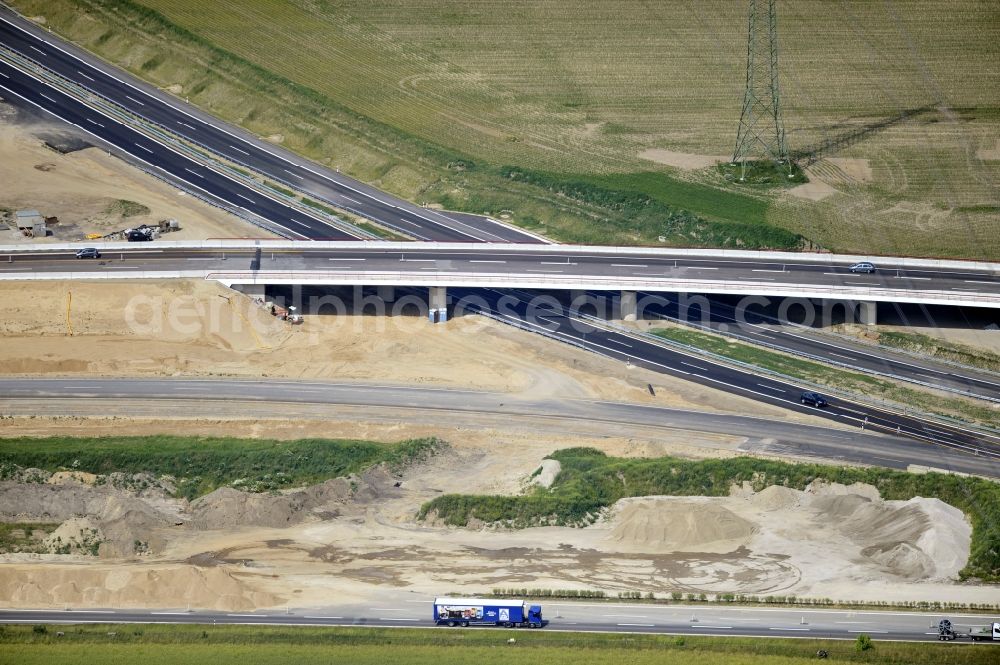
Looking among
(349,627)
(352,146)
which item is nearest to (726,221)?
(352,146)

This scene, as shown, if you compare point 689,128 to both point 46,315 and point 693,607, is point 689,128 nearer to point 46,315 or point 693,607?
point 46,315

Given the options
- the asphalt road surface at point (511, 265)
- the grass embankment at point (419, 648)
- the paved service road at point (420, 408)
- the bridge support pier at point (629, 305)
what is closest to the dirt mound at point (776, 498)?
the paved service road at point (420, 408)

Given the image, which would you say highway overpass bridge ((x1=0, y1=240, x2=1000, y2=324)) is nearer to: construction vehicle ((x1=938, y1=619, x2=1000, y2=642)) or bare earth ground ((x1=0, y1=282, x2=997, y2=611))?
bare earth ground ((x1=0, y1=282, x2=997, y2=611))

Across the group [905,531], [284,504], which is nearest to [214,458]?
[284,504]

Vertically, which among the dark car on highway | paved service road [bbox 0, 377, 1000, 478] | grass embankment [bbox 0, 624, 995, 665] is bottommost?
grass embankment [bbox 0, 624, 995, 665]

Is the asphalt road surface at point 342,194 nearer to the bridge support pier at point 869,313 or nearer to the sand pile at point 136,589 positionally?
the bridge support pier at point 869,313

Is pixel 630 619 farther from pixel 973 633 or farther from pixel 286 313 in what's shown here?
pixel 286 313

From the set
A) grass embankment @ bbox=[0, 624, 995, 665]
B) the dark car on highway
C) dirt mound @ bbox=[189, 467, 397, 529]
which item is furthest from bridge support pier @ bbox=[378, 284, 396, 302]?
grass embankment @ bbox=[0, 624, 995, 665]
